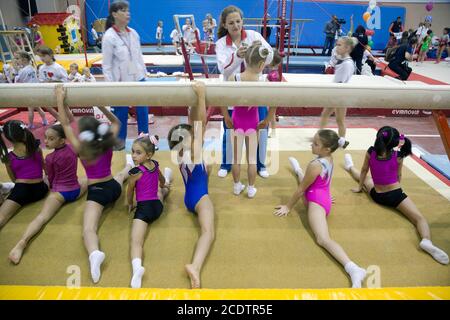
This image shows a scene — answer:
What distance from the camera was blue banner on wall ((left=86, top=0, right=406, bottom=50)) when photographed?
12024 millimetres

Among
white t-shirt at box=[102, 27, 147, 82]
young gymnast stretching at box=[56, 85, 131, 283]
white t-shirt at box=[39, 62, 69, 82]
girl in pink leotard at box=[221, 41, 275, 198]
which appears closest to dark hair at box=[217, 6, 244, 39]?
girl in pink leotard at box=[221, 41, 275, 198]

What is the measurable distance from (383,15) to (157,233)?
13.6 metres

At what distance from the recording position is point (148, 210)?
2.20 metres

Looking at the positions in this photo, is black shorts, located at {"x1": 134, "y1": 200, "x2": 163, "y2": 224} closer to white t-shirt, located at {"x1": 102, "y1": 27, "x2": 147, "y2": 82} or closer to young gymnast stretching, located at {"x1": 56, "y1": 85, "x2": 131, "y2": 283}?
young gymnast stretching, located at {"x1": 56, "y1": 85, "x2": 131, "y2": 283}

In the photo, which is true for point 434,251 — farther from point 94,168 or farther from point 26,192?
point 26,192

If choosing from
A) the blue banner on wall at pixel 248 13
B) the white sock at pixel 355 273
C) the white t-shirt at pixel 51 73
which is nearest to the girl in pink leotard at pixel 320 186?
the white sock at pixel 355 273

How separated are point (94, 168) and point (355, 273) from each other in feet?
6.08

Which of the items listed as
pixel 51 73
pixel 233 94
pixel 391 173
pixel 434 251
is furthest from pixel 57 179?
pixel 51 73

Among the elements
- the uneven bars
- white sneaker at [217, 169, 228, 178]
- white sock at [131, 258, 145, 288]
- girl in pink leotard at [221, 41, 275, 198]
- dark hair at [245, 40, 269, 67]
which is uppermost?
dark hair at [245, 40, 269, 67]

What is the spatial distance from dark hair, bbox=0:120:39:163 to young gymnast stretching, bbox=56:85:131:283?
1.68 feet

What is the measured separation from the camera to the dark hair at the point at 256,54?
7.54ft

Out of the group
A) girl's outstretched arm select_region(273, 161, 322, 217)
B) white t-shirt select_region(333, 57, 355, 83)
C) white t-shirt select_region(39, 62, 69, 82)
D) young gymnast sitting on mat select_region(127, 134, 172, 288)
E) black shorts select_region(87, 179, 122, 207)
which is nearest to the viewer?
young gymnast sitting on mat select_region(127, 134, 172, 288)

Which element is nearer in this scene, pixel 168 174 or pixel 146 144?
pixel 146 144

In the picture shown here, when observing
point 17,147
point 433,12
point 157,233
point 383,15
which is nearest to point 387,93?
point 157,233
